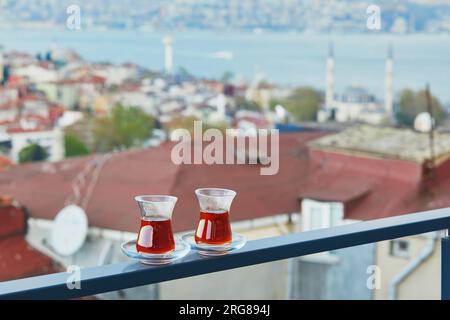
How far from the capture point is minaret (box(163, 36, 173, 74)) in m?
11.0

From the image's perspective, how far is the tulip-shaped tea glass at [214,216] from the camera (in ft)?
3.31

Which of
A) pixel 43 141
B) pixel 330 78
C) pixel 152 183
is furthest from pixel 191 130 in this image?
pixel 330 78

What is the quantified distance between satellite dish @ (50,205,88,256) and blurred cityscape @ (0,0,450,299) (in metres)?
0.03

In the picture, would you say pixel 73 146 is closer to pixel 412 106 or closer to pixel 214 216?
pixel 412 106

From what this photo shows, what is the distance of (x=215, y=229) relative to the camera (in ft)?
3.32

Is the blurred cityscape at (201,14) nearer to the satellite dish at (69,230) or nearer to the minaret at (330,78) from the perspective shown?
the minaret at (330,78)

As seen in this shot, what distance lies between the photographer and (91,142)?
1095cm

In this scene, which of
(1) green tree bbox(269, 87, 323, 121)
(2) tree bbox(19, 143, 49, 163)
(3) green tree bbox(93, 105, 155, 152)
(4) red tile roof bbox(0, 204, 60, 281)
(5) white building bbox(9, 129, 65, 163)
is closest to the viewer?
(4) red tile roof bbox(0, 204, 60, 281)

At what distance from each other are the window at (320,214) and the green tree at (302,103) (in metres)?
1.38

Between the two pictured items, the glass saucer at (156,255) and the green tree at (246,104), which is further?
the green tree at (246,104)

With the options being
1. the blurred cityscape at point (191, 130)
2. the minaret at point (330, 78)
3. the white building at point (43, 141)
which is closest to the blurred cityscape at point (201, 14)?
the blurred cityscape at point (191, 130)

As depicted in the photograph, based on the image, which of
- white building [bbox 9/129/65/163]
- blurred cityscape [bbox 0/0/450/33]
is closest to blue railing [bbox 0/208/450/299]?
white building [bbox 9/129/65/163]

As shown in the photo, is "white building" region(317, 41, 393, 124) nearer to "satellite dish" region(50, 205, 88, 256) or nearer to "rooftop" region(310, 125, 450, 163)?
"rooftop" region(310, 125, 450, 163)

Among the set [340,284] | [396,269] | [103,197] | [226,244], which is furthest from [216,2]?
[226,244]
